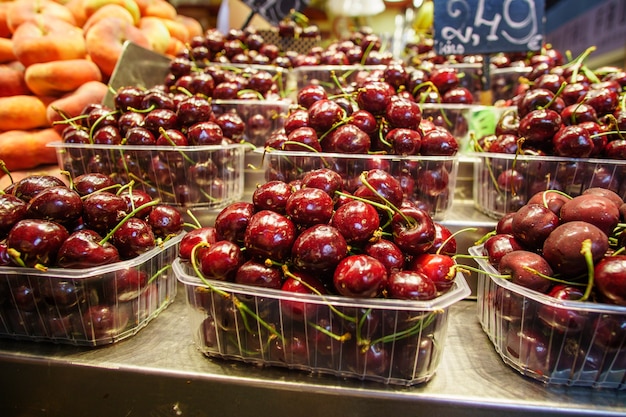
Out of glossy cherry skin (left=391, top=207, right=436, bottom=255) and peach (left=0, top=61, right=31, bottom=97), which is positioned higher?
peach (left=0, top=61, right=31, bottom=97)

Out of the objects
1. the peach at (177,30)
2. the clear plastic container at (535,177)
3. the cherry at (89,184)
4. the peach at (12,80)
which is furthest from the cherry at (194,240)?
the peach at (177,30)

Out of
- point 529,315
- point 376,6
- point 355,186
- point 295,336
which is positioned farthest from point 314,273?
point 376,6

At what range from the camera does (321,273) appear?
0.91 metres

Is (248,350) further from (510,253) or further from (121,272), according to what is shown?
(510,253)

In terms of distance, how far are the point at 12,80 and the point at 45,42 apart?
0.81 ft

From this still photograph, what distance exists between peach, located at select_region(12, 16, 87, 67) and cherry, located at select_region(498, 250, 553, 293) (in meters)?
2.07

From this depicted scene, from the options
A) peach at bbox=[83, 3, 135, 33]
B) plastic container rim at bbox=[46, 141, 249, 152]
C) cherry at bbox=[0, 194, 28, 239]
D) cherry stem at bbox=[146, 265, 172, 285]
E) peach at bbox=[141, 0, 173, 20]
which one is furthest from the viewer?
peach at bbox=[141, 0, 173, 20]

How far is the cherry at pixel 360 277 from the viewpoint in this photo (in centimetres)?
82

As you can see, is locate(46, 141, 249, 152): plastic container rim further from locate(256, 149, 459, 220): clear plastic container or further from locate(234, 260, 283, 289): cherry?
locate(234, 260, 283, 289): cherry

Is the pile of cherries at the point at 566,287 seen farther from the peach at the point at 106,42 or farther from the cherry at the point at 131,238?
the peach at the point at 106,42

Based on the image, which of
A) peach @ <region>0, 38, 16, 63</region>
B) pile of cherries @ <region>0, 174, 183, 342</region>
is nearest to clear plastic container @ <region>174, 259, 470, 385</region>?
pile of cherries @ <region>0, 174, 183, 342</region>

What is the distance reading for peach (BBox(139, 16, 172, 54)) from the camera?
2318mm

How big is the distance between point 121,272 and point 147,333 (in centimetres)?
20

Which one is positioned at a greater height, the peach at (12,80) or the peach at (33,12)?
the peach at (33,12)
